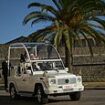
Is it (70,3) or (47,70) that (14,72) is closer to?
(47,70)

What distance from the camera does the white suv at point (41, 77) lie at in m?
20.7

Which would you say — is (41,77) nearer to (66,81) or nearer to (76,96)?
(66,81)

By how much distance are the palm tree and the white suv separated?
9.74m

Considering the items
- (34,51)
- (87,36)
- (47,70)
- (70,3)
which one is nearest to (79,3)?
(70,3)

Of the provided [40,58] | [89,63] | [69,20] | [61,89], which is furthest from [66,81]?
[89,63]

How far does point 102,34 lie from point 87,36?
4.18ft

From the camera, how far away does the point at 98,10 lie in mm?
35406

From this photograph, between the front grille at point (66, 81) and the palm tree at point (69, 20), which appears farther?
the palm tree at point (69, 20)

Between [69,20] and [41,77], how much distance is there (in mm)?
15302

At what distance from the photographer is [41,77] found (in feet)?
68.6

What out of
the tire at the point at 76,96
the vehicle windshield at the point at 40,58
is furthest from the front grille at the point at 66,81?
the vehicle windshield at the point at 40,58

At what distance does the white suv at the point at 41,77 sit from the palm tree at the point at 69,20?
32.0 ft

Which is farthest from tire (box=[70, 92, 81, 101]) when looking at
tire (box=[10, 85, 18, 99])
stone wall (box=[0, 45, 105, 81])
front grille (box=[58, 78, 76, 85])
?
stone wall (box=[0, 45, 105, 81])

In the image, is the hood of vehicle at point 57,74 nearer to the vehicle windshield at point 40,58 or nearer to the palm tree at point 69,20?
the vehicle windshield at point 40,58
